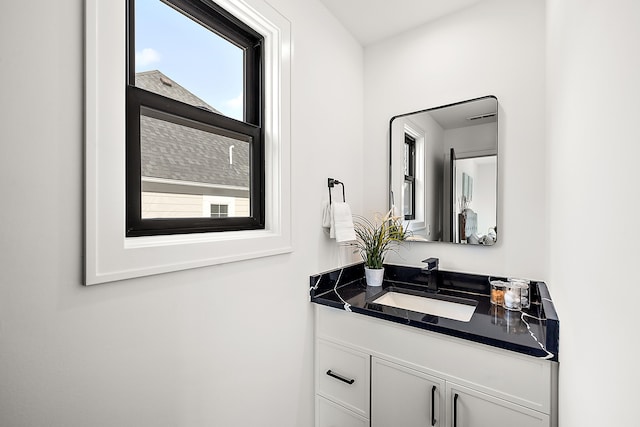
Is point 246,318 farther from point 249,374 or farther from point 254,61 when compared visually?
point 254,61

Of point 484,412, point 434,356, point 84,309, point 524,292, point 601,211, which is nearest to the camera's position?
point 601,211

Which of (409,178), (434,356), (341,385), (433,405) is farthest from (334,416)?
(409,178)

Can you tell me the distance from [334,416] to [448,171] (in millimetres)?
1458

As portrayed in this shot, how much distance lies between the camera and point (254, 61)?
4.51 ft

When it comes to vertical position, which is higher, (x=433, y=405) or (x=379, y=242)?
(x=379, y=242)

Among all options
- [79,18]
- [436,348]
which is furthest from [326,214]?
[79,18]

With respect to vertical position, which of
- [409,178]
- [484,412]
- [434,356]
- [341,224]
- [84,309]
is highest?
[409,178]

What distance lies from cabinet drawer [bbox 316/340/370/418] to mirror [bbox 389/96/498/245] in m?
0.80

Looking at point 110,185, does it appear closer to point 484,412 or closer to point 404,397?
point 404,397

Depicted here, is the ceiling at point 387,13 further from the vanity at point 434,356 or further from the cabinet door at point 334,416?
the cabinet door at point 334,416

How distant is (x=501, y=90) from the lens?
1.55 metres

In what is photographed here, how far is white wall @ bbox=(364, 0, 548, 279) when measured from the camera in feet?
4.79

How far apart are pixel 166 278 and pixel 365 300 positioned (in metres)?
0.95

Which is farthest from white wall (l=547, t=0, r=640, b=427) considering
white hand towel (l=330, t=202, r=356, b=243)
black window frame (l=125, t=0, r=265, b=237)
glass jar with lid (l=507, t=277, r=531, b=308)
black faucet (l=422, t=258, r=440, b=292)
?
black window frame (l=125, t=0, r=265, b=237)
